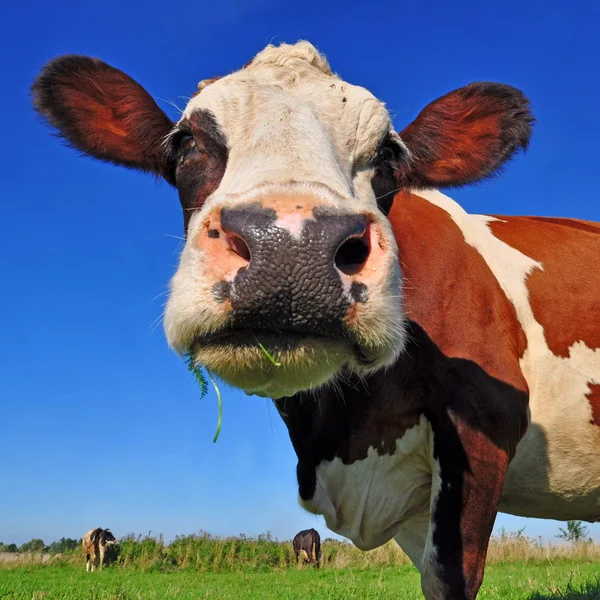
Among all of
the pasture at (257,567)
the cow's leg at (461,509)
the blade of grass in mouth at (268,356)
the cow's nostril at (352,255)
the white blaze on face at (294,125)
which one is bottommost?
the pasture at (257,567)

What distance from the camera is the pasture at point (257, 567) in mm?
11305

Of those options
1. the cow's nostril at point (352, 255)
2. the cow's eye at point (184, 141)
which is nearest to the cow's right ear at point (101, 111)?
the cow's eye at point (184, 141)

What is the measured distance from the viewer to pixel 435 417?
432 cm

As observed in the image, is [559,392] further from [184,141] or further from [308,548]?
[308,548]

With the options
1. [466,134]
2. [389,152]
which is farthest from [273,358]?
[466,134]

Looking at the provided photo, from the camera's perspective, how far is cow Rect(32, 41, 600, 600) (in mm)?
2613

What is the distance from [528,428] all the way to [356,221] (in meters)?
3.06

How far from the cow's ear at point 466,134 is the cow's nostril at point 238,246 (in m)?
2.49

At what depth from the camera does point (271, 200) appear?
102 inches

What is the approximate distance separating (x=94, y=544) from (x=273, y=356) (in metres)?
22.4

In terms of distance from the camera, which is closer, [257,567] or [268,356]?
[268,356]

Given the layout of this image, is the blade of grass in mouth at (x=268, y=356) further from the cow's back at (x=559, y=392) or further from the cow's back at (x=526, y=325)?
the cow's back at (x=559, y=392)

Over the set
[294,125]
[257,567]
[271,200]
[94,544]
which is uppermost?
[294,125]

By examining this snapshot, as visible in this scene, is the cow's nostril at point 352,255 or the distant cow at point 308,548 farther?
the distant cow at point 308,548
